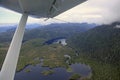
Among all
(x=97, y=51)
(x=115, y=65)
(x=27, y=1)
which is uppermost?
(x=97, y=51)

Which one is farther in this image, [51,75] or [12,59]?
[51,75]

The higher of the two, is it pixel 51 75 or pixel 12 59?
pixel 12 59

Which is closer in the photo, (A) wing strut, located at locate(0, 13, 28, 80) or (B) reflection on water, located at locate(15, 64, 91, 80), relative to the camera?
(A) wing strut, located at locate(0, 13, 28, 80)

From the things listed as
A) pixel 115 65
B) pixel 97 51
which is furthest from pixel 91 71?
pixel 97 51

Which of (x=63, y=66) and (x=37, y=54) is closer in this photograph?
(x=63, y=66)

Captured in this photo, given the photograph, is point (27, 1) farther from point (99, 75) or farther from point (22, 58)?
point (22, 58)

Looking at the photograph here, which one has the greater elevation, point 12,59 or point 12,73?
point 12,59

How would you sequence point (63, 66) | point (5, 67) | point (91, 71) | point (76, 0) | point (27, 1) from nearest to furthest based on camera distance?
point (27, 1) < point (76, 0) < point (5, 67) < point (91, 71) < point (63, 66)

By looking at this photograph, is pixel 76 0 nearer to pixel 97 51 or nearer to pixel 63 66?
pixel 63 66

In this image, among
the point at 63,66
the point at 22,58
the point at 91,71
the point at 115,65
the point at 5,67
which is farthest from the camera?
the point at 22,58

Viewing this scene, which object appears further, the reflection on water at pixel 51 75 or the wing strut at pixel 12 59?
the reflection on water at pixel 51 75

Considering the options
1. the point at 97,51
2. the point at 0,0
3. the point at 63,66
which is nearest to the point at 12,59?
the point at 0,0
